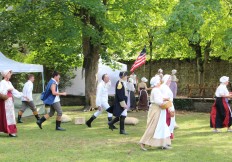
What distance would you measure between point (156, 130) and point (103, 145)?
59.2 inches

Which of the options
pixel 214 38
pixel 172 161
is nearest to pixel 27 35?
pixel 214 38

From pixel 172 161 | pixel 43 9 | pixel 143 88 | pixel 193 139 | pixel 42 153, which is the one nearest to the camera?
pixel 172 161

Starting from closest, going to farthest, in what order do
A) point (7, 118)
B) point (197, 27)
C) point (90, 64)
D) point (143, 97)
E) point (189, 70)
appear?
point (7, 118)
point (197, 27)
point (143, 97)
point (90, 64)
point (189, 70)

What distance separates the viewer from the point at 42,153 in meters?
9.07

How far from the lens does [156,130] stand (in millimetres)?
9289

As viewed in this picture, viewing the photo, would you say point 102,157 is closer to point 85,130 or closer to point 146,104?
point 85,130

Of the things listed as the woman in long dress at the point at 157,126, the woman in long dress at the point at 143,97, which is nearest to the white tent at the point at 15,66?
the woman in long dress at the point at 143,97

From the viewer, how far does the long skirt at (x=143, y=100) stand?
19781 millimetres

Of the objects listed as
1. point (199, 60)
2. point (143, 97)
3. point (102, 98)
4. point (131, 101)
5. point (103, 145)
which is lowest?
point (103, 145)

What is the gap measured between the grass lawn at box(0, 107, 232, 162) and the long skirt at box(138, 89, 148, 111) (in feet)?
19.0

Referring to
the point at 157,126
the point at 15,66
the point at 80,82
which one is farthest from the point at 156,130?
the point at 80,82

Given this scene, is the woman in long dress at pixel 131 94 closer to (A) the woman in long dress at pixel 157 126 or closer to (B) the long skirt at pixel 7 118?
(B) the long skirt at pixel 7 118

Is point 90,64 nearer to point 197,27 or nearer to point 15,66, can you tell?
point 15,66

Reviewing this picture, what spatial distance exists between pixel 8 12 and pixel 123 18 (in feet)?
16.4
